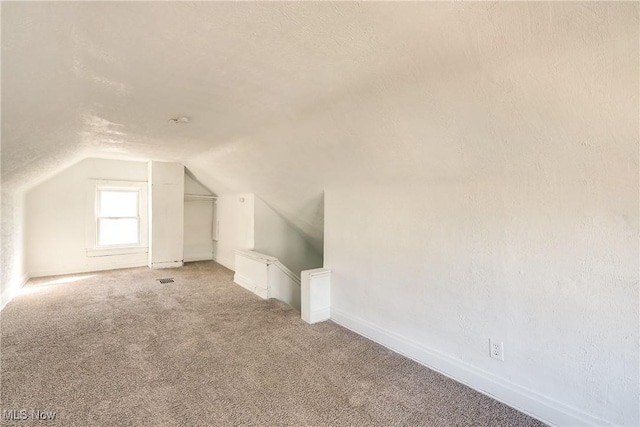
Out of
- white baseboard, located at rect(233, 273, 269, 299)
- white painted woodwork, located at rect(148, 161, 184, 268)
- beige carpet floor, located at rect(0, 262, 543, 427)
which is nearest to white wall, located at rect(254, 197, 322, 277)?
white baseboard, located at rect(233, 273, 269, 299)

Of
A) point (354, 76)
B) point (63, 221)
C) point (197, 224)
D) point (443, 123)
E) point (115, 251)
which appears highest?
point (354, 76)

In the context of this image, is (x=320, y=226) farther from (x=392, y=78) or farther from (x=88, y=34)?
(x=88, y=34)

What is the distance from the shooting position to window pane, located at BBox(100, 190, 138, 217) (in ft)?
20.2

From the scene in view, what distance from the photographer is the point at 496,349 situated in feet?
7.08

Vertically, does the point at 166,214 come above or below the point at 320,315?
above

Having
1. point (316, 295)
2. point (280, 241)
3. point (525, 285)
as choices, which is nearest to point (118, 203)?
point (280, 241)

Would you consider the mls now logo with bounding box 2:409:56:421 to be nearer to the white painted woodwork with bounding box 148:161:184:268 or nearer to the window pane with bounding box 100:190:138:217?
the white painted woodwork with bounding box 148:161:184:268

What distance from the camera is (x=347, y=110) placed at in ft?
7.74

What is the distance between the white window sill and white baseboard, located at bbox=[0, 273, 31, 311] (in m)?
1.02

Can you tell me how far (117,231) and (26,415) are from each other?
5.07 metres

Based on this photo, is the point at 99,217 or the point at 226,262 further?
the point at 226,262

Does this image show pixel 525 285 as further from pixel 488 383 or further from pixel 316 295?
pixel 316 295

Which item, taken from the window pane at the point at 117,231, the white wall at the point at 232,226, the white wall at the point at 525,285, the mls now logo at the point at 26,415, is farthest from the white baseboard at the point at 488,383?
the window pane at the point at 117,231

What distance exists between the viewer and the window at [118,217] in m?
6.11
